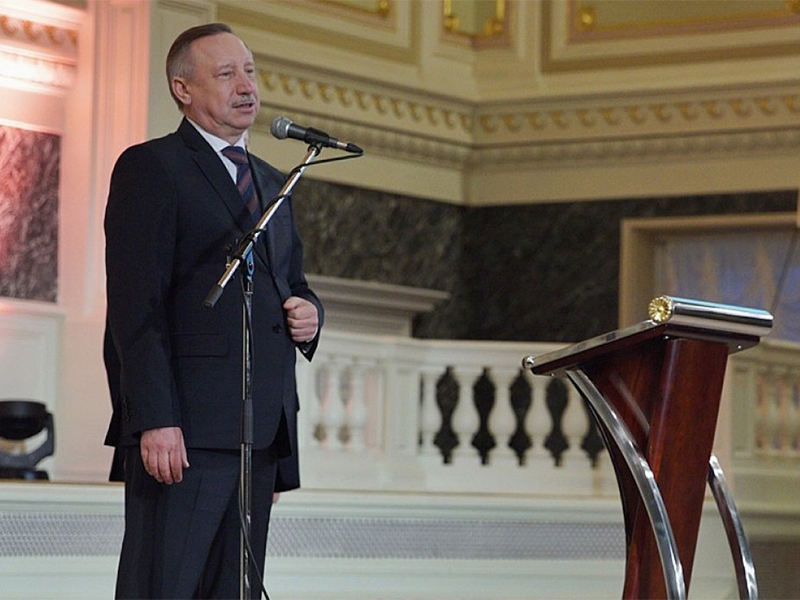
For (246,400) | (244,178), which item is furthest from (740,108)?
(246,400)

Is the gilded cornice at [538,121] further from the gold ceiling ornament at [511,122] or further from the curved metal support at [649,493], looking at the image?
the curved metal support at [649,493]

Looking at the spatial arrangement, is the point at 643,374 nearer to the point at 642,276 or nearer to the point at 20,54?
the point at 20,54

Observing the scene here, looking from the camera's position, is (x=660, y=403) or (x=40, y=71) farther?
(x=40, y=71)

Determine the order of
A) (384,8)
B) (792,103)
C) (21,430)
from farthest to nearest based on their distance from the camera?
(384,8) < (792,103) < (21,430)

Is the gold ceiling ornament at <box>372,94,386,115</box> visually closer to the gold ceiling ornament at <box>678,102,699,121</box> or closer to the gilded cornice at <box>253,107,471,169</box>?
the gilded cornice at <box>253,107,471,169</box>

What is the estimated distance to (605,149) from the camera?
898cm

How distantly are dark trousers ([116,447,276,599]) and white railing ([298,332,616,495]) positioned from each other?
344 centimetres

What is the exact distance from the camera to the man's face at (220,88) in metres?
3.43

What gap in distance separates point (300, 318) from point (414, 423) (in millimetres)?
4029

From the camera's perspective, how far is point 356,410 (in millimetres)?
7105

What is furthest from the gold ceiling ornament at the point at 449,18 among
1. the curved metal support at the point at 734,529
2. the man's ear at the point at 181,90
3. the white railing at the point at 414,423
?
the curved metal support at the point at 734,529

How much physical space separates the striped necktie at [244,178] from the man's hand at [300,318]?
0.68 ft

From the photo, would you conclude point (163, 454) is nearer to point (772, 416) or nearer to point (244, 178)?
point (244, 178)

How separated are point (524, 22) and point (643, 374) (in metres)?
6.34
